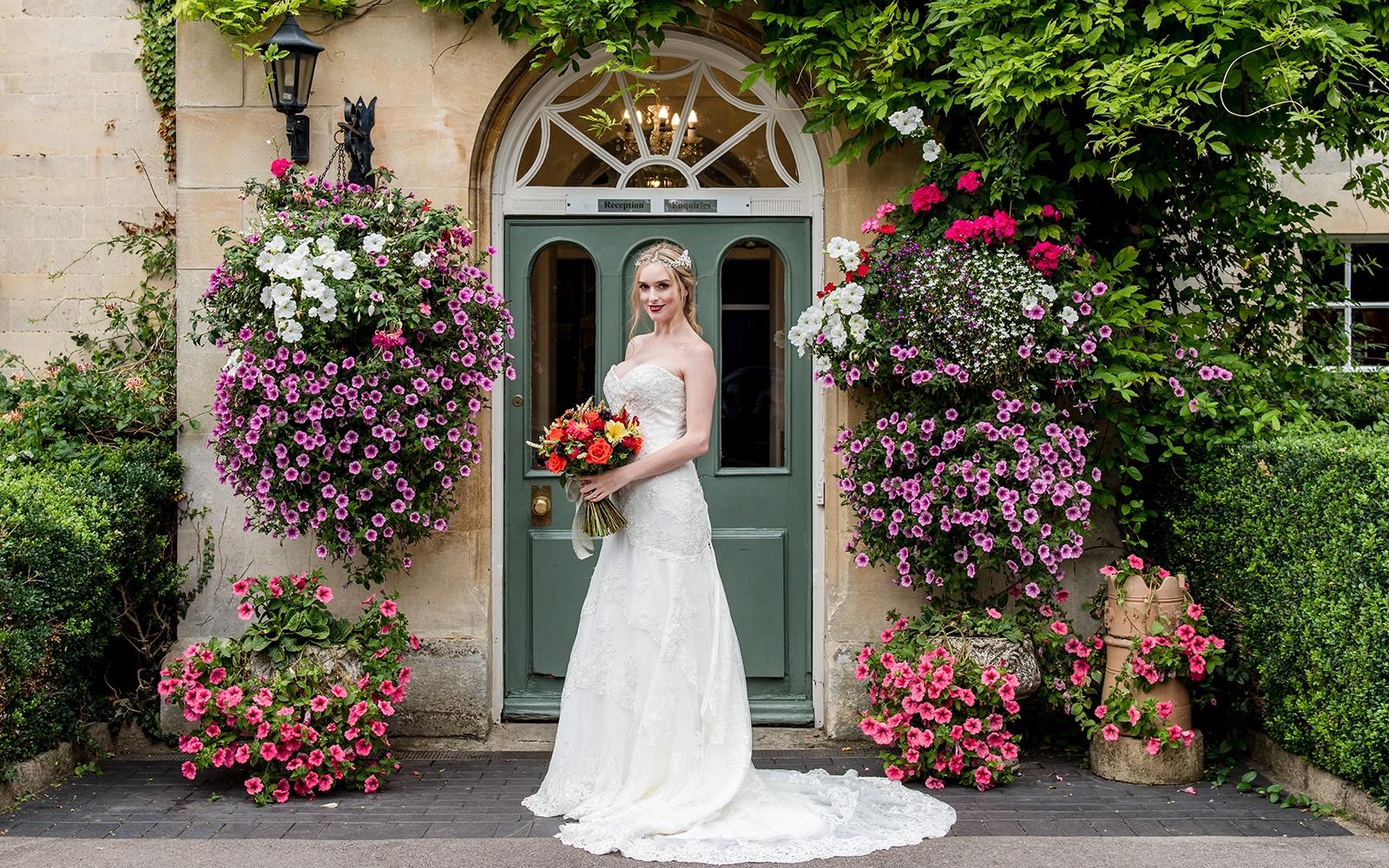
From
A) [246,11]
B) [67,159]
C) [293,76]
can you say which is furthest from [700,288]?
[67,159]

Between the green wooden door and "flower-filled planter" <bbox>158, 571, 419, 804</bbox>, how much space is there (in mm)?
994

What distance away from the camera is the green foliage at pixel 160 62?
6688 millimetres

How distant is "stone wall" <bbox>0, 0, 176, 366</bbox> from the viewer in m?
6.91

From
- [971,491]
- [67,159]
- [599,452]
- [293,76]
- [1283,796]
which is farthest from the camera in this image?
[67,159]

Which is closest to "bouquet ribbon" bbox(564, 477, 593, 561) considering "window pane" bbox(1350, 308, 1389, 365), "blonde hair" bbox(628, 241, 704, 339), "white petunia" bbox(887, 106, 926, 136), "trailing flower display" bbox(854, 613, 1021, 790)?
"blonde hair" bbox(628, 241, 704, 339)

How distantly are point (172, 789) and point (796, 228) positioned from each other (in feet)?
13.0

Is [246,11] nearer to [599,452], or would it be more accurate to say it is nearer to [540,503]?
[540,503]

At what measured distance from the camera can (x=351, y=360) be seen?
5.23 m

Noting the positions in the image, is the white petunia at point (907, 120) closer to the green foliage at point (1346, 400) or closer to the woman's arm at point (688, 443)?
the woman's arm at point (688, 443)

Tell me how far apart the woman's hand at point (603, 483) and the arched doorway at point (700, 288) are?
4.72 feet

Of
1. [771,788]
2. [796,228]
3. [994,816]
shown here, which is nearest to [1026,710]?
[994,816]

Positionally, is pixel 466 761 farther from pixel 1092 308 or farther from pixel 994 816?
pixel 1092 308

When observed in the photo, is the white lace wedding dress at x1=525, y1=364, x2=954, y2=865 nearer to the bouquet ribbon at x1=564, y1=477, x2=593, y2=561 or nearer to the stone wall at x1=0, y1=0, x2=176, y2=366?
the bouquet ribbon at x1=564, y1=477, x2=593, y2=561

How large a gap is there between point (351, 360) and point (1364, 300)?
6.05 m
